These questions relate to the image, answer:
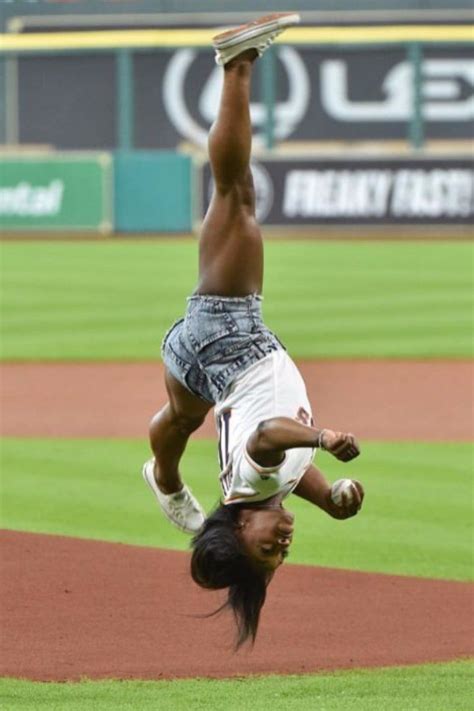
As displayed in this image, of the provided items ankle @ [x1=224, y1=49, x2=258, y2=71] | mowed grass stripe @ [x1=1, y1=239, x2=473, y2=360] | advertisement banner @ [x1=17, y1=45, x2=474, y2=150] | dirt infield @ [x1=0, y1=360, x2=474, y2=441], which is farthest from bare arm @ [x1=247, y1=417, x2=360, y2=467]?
advertisement banner @ [x1=17, y1=45, x2=474, y2=150]

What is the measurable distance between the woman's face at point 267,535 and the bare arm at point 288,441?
0.26 metres

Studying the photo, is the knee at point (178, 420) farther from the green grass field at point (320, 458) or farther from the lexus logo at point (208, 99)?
the lexus logo at point (208, 99)

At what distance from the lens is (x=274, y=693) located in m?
6.77

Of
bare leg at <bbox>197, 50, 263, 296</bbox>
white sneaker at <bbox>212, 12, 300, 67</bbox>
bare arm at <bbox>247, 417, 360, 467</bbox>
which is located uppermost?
white sneaker at <bbox>212, 12, 300, 67</bbox>

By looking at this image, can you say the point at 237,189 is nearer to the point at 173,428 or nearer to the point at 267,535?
the point at 173,428

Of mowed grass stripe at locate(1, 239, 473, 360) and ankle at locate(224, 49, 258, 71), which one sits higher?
ankle at locate(224, 49, 258, 71)

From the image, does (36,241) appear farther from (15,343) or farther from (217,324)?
(217,324)

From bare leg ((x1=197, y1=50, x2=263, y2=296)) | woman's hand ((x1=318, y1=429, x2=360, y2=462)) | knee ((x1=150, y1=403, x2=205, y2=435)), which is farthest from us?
knee ((x1=150, y1=403, x2=205, y2=435))

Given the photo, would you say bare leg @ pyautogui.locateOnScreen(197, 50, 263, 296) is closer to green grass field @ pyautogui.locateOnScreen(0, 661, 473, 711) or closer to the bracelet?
the bracelet

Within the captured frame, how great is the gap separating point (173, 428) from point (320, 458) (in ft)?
15.7

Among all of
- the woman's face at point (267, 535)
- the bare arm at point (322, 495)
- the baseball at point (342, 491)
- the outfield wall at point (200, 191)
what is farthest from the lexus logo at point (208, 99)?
the baseball at point (342, 491)

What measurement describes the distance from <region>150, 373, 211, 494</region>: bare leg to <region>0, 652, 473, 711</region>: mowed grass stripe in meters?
1.14

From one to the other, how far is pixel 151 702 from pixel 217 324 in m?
1.59

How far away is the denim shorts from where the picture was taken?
6949mm
